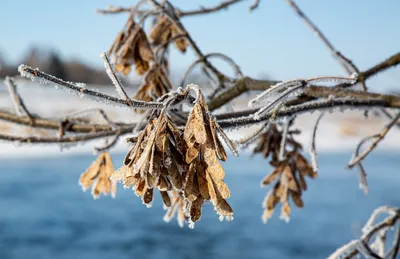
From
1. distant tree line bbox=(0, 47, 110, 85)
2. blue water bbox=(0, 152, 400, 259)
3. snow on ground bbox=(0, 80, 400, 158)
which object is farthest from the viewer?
distant tree line bbox=(0, 47, 110, 85)

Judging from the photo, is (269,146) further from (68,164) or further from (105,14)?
(68,164)

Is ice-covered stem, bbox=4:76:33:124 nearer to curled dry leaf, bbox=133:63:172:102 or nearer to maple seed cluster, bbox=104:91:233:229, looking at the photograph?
curled dry leaf, bbox=133:63:172:102

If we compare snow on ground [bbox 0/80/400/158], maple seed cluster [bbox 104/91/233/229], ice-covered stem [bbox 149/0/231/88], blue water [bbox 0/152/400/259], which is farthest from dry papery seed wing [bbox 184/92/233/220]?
snow on ground [bbox 0/80/400/158]

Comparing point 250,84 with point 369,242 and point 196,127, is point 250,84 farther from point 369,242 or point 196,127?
point 196,127

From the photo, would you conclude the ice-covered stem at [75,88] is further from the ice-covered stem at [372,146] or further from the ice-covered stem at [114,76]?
the ice-covered stem at [372,146]

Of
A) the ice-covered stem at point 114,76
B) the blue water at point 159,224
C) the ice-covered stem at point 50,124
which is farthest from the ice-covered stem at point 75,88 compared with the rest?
the blue water at point 159,224

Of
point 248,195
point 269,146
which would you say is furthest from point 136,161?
point 248,195

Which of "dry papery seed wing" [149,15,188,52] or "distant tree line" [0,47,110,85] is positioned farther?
"distant tree line" [0,47,110,85]

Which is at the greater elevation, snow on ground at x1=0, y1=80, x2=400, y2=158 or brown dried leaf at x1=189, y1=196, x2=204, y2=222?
snow on ground at x1=0, y1=80, x2=400, y2=158
